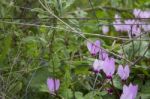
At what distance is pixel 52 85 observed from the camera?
58.4 inches

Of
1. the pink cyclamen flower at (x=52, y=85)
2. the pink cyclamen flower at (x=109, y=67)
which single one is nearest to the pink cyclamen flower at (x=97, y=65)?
the pink cyclamen flower at (x=109, y=67)

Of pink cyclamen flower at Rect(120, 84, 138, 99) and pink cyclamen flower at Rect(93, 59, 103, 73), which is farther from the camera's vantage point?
pink cyclamen flower at Rect(93, 59, 103, 73)

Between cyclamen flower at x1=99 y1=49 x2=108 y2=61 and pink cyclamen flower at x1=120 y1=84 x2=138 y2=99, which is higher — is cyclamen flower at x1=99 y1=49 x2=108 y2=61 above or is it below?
above

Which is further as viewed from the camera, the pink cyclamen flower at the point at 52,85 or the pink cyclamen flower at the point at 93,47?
the pink cyclamen flower at the point at 93,47

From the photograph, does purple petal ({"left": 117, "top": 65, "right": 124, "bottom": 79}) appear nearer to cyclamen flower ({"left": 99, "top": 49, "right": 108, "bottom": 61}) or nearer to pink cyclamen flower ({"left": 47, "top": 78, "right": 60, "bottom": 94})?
cyclamen flower ({"left": 99, "top": 49, "right": 108, "bottom": 61})

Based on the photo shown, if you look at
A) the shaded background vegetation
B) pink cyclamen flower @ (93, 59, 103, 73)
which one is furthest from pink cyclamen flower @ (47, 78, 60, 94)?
pink cyclamen flower @ (93, 59, 103, 73)

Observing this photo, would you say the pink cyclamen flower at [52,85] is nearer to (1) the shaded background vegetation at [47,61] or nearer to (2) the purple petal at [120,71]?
(1) the shaded background vegetation at [47,61]

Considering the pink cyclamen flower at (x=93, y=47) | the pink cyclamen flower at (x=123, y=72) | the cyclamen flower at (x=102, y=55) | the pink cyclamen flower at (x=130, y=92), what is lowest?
the pink cyclamen flower at (x=130, y=92)

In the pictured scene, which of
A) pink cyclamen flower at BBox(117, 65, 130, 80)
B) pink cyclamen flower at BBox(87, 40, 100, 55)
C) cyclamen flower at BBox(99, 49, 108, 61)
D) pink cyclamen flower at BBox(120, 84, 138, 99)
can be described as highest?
pink cyclamen flower at BBox(87, 40, 100, 55)

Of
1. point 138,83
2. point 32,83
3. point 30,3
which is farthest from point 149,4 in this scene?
point 32,83

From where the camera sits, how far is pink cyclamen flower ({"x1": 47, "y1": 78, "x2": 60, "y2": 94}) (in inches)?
58.2

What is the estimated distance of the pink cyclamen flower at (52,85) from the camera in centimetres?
148

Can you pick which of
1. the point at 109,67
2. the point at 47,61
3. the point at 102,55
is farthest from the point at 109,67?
the point at 47,61

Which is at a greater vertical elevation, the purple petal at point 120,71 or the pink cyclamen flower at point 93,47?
the pink cyclamen flower at point 93,47
